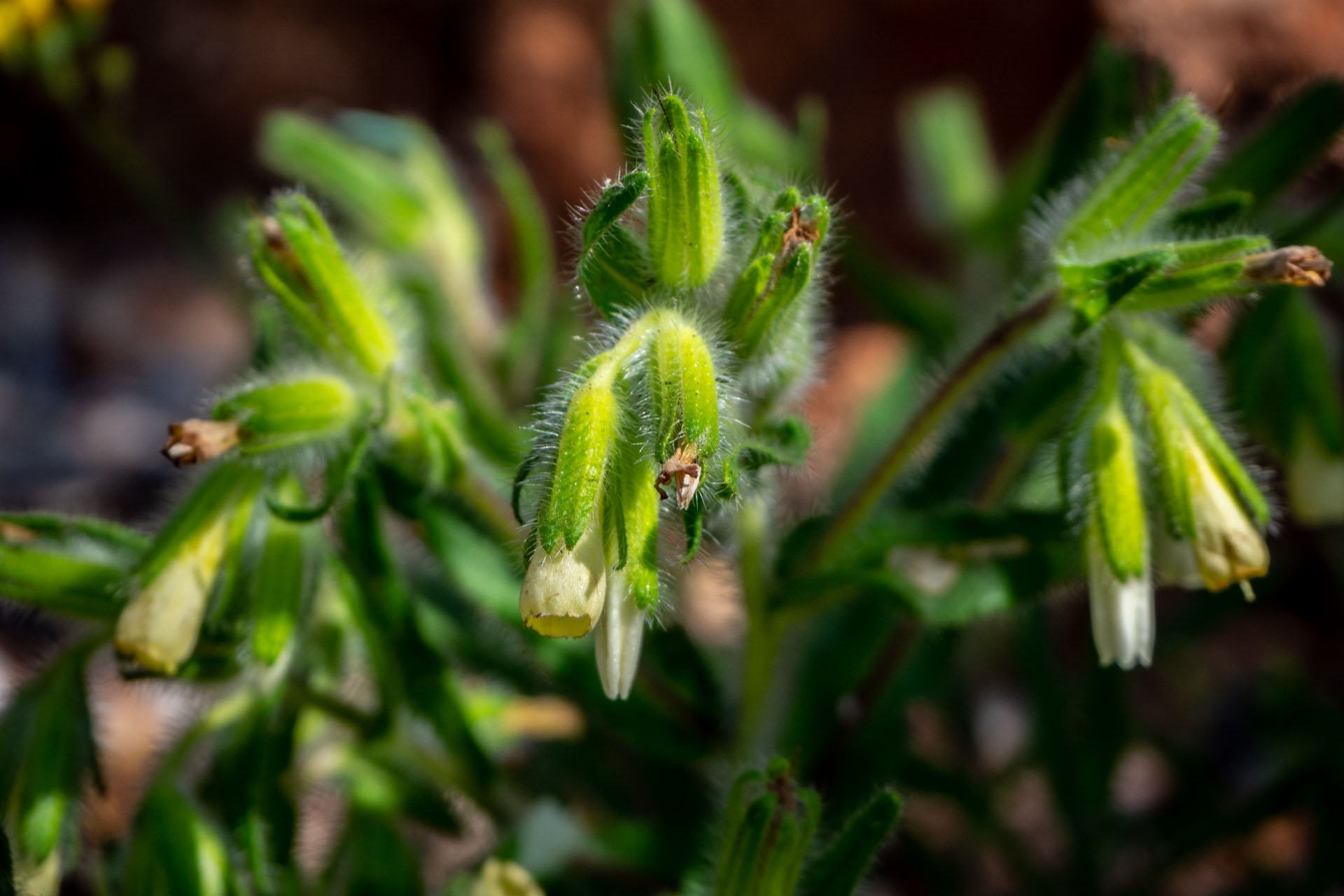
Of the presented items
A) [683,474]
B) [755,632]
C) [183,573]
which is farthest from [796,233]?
[183,573]

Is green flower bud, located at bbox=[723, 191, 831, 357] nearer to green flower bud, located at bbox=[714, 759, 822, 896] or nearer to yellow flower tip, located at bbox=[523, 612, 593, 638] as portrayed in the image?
yellow flower tip, located at bbox=[523, 612, 593, 638]

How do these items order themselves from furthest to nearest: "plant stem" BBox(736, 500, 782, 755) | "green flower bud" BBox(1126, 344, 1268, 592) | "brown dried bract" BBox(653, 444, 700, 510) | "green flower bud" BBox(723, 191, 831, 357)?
"plant stem" BBox(736, 500, 782, 755), "green flower bud" BBox(1126, 344, 1268, 592), "green flower bud" BBox(723, 191, 831, 357), "brown dried bract" BBox(653, 444, 700, 510)

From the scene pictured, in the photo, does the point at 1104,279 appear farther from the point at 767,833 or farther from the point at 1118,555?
the point at 767,833

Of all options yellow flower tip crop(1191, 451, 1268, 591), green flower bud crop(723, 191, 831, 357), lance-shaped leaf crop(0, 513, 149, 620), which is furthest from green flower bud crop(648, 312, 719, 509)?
lance-shaped leaf crop(0, 513, 149, 620)

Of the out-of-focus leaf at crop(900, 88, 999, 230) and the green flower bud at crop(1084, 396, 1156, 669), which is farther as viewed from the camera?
the out-of-focus leaf at crop(900, 88, 999, 230)

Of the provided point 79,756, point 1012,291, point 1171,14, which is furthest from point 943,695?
point 1171,14
